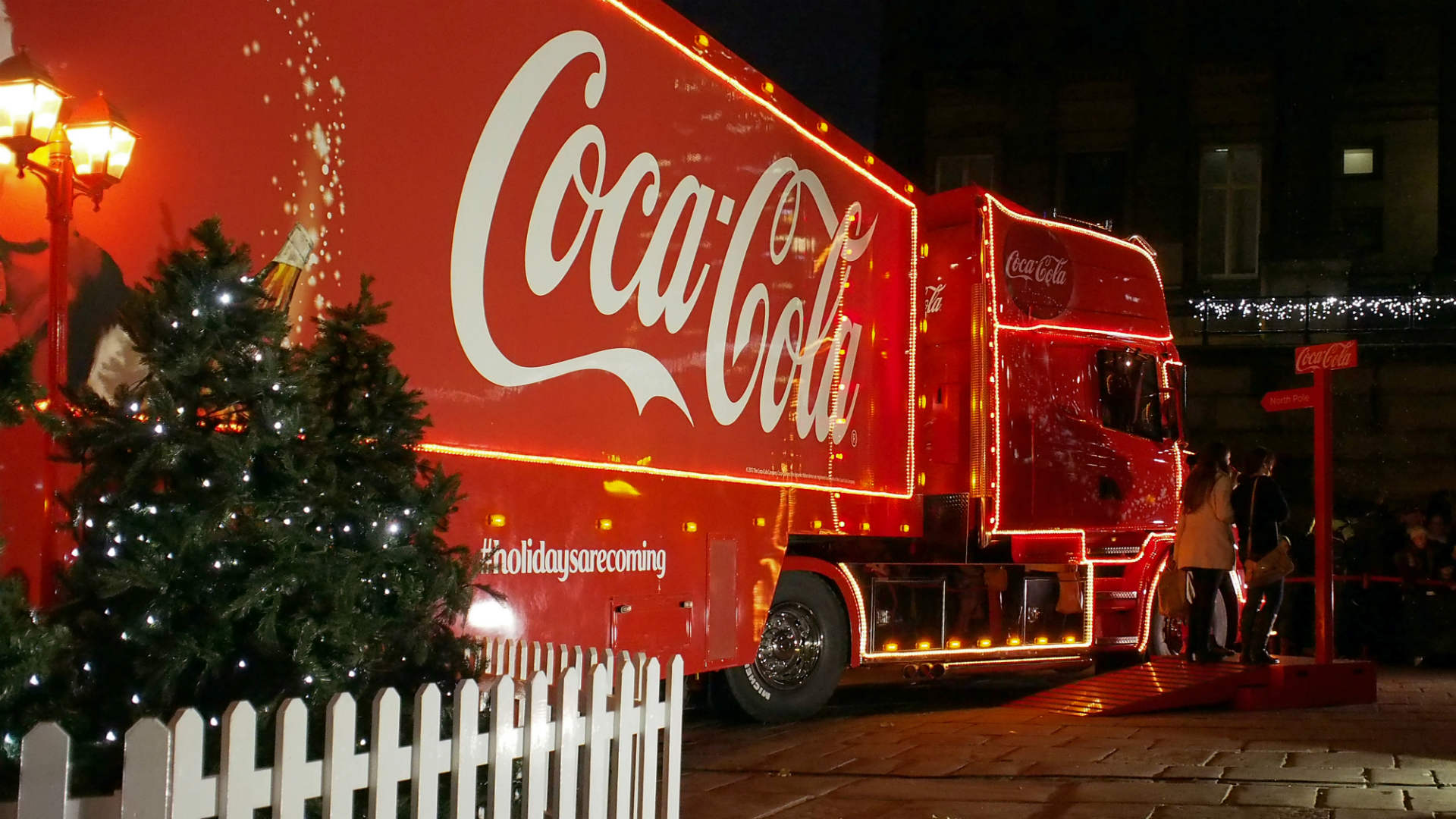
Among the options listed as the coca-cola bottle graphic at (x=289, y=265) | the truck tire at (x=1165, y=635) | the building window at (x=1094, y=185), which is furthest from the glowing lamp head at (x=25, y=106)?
the building window at (x=1094, y=185)

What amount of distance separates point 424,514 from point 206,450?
0.69 metres

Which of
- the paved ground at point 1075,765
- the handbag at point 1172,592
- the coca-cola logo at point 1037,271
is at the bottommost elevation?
the paved ground at point 1075,765

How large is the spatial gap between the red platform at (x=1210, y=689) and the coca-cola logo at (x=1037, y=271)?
273cm

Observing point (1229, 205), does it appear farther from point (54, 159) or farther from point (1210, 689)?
point (54, 159)

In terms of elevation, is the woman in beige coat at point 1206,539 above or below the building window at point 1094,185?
below

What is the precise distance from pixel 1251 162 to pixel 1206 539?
19.3 m

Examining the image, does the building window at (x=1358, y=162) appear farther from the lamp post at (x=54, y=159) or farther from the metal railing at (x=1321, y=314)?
the lamp post at (x=54, y=159)

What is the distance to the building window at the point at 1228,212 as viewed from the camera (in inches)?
1084

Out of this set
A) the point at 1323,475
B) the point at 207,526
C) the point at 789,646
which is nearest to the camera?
the point at 207,526

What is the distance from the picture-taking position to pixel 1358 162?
27.3 metres

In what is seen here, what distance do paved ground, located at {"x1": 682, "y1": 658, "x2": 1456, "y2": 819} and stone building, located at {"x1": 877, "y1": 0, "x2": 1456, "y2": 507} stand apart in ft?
50.1

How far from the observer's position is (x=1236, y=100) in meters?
27.6

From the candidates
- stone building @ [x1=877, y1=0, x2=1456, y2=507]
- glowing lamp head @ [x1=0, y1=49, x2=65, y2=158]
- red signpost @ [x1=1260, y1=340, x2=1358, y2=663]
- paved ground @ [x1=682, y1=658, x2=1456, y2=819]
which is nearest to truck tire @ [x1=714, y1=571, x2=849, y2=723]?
paved ground @ [x1=682, y1=658, x2=1456, y2=819]

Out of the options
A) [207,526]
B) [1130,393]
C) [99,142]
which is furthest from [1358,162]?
[207,526]
